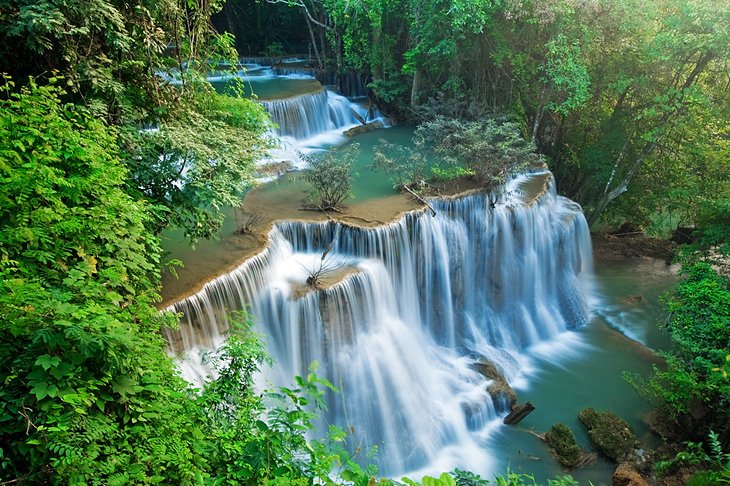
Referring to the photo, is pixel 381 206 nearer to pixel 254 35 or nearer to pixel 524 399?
pixel 524 399

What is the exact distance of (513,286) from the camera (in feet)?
40.0

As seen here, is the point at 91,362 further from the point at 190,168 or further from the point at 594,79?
the point at 594,79

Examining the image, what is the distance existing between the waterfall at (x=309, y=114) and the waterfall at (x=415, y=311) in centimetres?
690

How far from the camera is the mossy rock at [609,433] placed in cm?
838

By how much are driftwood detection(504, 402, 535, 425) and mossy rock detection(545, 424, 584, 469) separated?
2.15ft

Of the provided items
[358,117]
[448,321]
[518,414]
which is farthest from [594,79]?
[518,414]

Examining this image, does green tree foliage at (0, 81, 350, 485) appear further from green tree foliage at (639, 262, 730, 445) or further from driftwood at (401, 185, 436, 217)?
green tree foliage at (639, 262, 730, 445)

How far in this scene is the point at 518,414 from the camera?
30.3 ft

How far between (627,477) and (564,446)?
3.31 feet

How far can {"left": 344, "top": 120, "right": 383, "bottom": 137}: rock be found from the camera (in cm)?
1669

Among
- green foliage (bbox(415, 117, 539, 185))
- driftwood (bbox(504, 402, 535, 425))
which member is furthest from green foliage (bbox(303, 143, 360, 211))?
driftwood (bbox(504, 402, 535, 425))

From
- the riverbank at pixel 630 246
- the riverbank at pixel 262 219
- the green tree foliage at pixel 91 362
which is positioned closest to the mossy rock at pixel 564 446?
the riverbank at pixel 262 219

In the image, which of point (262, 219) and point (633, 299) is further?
point (633, 299)

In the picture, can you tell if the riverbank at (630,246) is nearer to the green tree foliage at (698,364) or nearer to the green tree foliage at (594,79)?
the green tree foliage at (594,79)
